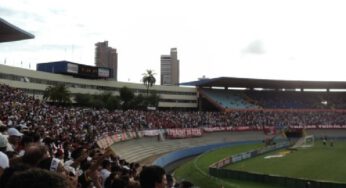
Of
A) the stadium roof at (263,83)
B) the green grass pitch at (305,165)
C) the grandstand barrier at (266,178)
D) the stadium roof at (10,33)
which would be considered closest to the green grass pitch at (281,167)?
the green grass pitch at (305,165)

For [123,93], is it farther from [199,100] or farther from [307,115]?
[307,115]

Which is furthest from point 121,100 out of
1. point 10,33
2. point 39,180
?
point 39,180

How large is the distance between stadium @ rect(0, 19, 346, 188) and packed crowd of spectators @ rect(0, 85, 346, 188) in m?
0.03

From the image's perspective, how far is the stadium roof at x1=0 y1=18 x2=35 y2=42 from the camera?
2394 centimetres

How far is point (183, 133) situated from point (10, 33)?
44.6 m

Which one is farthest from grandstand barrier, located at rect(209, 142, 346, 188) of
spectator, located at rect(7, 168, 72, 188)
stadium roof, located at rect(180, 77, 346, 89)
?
stadium roof, located at rect(180, 77, 346, 89)

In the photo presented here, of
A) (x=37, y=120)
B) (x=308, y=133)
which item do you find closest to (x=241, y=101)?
(x=308, y=133)

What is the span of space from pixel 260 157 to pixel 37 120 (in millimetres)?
30736

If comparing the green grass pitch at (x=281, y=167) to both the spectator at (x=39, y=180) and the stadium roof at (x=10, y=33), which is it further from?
the spectator at (x=39, y=180)

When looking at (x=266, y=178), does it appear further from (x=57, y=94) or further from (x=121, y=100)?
(x=121, y=100)

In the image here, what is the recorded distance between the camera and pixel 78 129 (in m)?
37.8

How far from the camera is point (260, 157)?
177 feet

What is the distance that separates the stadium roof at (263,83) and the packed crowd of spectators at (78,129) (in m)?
6.40

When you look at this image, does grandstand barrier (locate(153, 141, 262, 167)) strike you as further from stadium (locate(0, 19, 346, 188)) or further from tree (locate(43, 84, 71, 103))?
tree (locate(43, 84, 71, 103))
